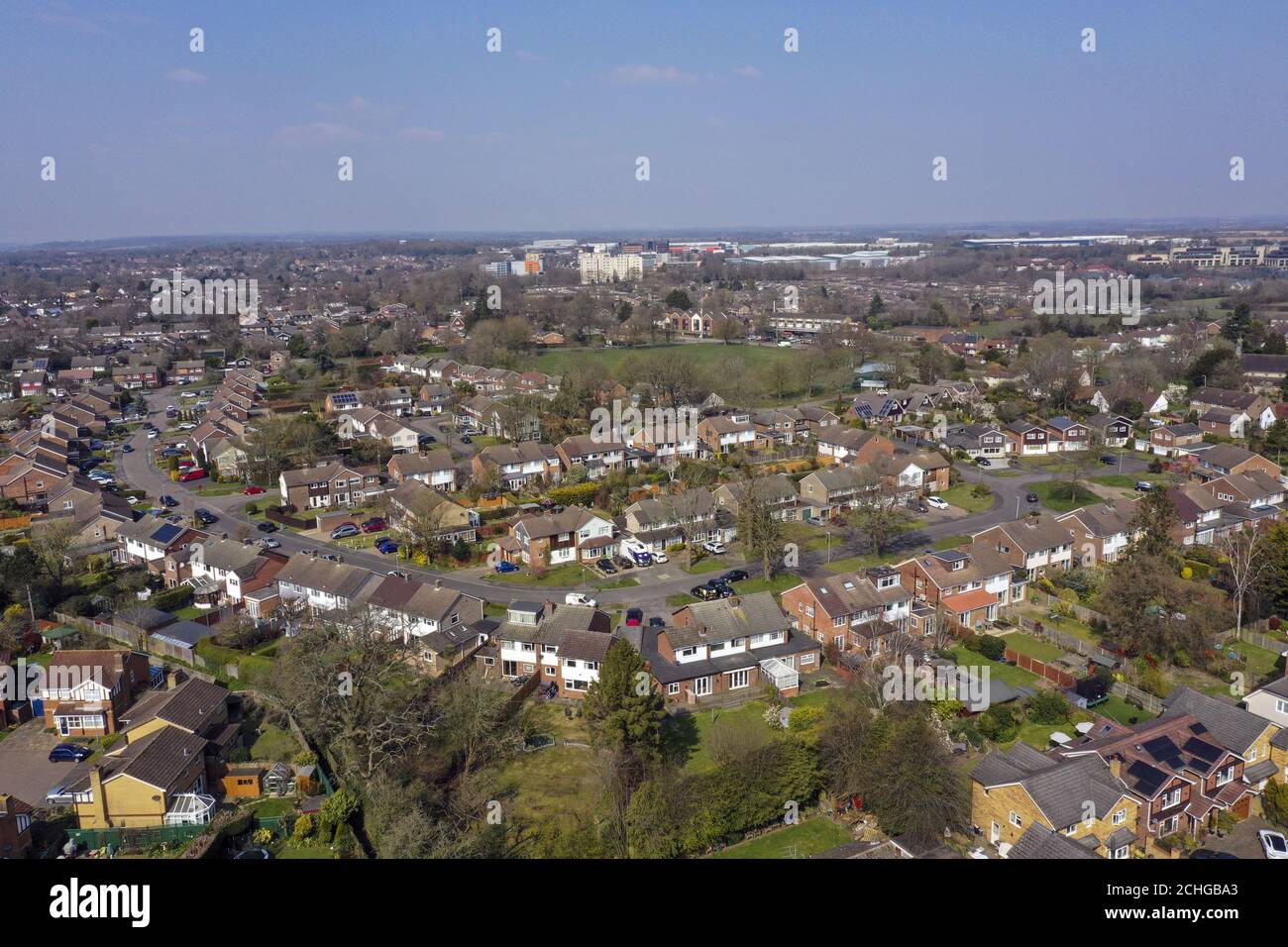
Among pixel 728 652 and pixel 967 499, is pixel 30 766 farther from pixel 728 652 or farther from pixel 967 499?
pixel 967 499

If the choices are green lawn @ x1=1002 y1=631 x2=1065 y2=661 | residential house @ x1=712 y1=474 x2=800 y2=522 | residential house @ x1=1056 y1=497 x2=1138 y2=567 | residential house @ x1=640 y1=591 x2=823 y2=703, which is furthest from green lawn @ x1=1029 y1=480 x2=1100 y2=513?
residential house @ x1=640 y1=591 x2=823 y2=703

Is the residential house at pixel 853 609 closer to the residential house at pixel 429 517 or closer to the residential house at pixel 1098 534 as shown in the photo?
the residential house at pixel 1098 534

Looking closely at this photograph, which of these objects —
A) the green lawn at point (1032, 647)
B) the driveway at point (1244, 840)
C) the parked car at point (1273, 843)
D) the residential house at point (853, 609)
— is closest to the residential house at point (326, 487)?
the residential house at point (853, 609)

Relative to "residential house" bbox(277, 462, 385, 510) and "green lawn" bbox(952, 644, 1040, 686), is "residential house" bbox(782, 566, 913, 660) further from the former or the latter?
"residential house" bbox(277, 462, 385, 510)

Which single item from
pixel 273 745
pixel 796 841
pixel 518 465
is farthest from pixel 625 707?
pixel 518 465

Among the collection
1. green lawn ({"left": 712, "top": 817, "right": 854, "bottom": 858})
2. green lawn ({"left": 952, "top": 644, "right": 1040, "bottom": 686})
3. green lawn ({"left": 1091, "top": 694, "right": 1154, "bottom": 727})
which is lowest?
green lawn ({"left": 712, "top": 817, "right": 854, "bottom": 858})
